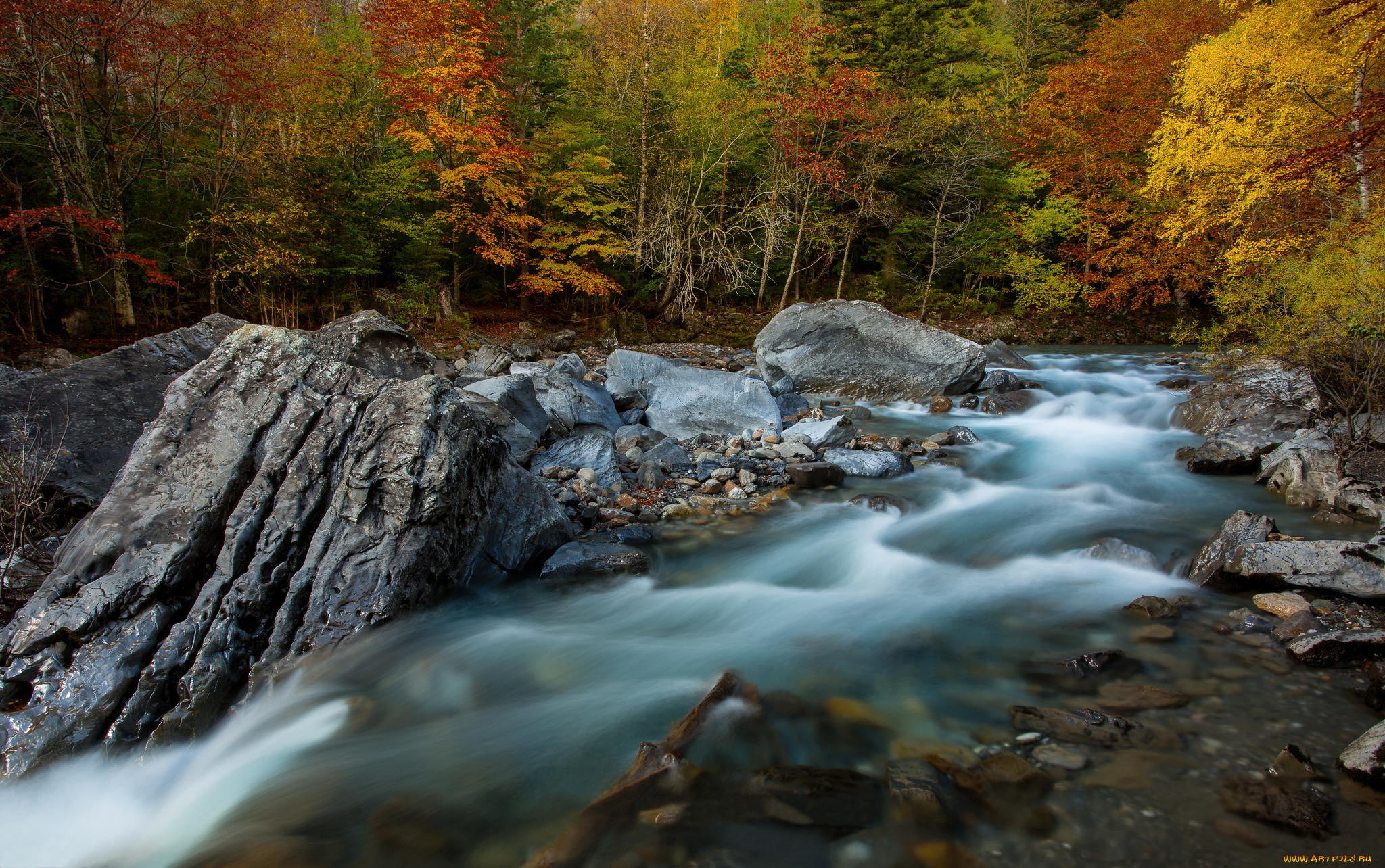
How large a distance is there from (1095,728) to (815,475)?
438 centimetres

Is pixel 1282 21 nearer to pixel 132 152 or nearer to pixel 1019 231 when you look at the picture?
pixel 1019 231

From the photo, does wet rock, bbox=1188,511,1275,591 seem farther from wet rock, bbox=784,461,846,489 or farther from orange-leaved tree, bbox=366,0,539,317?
orange-leaved tree, bbox=366,0,539,317

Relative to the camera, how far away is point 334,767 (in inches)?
131

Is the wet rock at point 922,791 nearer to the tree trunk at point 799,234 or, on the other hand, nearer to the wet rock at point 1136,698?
the wet rock at point 1136,698

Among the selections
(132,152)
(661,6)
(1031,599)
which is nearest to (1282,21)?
(1031,599)

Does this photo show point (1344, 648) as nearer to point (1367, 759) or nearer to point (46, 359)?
point (1367, 759)

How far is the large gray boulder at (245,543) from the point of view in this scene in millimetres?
3277

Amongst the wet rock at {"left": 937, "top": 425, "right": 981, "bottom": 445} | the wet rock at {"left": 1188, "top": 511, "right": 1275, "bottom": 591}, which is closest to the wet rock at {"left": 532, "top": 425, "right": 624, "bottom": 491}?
the wet rock at {"left": 937, "top": 425, "right": 981, "bottom": 445}

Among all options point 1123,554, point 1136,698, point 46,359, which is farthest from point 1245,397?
point 46,359

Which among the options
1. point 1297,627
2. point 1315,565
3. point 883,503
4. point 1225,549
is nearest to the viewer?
point 1297,627

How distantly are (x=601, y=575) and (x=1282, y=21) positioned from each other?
14.7 meters

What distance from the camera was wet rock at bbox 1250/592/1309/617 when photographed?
424 cm

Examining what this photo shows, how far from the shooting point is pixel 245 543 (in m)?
3.92

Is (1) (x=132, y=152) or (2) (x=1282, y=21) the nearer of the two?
(2) (x=1282, y=21)
